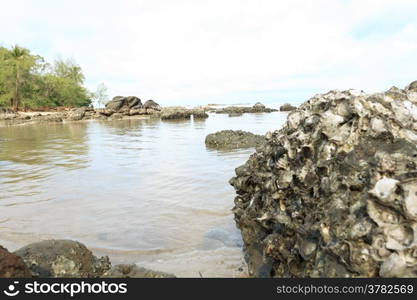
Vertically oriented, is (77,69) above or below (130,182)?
above

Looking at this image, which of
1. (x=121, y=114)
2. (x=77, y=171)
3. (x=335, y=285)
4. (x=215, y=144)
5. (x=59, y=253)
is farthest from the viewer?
(x=121, y=114)

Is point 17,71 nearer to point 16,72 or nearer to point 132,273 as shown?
point 16,72

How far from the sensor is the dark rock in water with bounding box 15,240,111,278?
3.19 meters

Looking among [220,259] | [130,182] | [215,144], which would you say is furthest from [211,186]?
[215,144]

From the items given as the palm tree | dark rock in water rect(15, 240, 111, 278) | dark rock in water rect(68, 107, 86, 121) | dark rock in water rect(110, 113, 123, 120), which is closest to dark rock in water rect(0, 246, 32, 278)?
dark rock in water rect(15, 240, 111, 278)

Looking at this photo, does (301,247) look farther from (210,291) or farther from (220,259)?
(220,259)

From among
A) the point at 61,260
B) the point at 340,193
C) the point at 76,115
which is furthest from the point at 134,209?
the point at 76,115

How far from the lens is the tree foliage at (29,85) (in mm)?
53938

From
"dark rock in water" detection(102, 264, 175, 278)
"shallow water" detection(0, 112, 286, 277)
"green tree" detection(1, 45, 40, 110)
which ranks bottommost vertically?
"shallow water" detection(0, 112, 286, 277)

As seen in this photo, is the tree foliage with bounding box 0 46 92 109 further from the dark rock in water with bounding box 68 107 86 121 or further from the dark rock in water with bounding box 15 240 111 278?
the dark rock in water with bounding box 15 240 111 278

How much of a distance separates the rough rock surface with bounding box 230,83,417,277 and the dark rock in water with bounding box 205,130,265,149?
938 cm

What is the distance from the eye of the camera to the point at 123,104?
51969 mm

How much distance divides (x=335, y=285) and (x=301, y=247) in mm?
A: 480

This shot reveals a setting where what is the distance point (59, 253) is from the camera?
3387 millimetres
